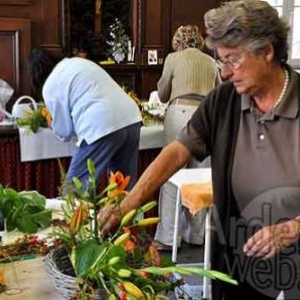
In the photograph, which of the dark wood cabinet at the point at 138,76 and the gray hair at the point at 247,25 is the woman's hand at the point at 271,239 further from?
the dark wood cabinet at the point at 138,76

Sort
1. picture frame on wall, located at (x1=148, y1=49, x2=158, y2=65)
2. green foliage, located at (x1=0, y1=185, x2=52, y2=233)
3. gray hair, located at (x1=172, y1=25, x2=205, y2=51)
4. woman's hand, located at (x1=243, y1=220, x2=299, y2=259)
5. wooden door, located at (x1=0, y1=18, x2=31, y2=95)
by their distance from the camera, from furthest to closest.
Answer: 1. picture frame on wall, located at (x1=148, y1=49, x2=158, y2=65)
2. wooden door, located at (x1=0, y1=18, x2=31, y2=95)
3. gray hair, located at (x1=172, y1=25, x2=205, y2=51)
4. green foliage, located at (x1=0, y1=185, x2=52, y2=233)
5. woman's hand, located at (x1=243, y1=220, x2=299, y2=259)

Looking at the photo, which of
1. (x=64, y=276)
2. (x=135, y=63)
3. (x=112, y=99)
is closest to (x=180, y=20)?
(x=135, y=63)

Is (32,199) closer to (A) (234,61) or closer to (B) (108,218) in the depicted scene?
(B) (108,218)

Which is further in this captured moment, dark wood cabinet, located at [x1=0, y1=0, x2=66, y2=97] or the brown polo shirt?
dark wood cabinet, located at [x1=0, y1=0, x2=66, y2=97]

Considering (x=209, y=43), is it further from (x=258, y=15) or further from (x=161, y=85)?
(x=161, y=85)

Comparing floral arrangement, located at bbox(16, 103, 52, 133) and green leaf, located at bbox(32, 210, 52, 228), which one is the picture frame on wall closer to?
floral arrangement, located at bbox(16, 103, 52, 133)

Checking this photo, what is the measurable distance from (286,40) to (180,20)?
15.1ft

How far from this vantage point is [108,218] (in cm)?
127

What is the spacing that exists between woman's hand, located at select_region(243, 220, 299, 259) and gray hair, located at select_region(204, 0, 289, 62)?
42 centimetres

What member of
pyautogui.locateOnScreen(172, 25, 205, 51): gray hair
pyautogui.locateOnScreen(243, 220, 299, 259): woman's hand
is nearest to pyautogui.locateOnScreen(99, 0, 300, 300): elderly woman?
pyautogui.locateOnScreen(243, 220, 299, 259): woman's hand

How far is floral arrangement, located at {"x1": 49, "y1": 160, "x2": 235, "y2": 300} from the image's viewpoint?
1074mm

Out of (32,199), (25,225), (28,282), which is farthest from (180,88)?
(28,282)

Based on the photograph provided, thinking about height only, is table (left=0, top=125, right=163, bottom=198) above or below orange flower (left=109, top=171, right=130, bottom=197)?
below

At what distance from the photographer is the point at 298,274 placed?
1563 mm
